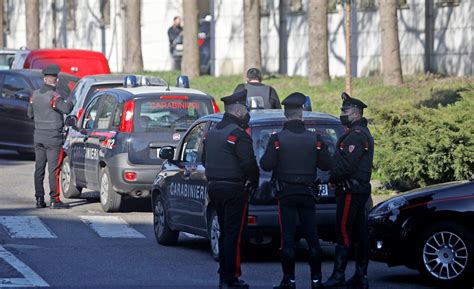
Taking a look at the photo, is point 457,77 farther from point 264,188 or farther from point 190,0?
point 264,188

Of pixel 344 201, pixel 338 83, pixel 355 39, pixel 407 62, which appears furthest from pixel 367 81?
pixel 344 201

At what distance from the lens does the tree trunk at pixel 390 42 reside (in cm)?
2706

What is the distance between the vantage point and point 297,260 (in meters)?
13.2

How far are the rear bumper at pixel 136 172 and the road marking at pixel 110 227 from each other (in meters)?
0.42

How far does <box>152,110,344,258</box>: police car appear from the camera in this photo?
12266mm

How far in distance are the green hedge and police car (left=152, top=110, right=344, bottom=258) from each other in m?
3.53

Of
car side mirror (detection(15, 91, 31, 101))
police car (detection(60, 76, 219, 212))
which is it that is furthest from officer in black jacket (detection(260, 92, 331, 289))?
car side mirror (detection(15, 91, 31, 101))

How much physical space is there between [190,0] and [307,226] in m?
25.7

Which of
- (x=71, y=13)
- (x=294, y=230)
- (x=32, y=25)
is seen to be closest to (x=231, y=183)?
(x=294, y=230)

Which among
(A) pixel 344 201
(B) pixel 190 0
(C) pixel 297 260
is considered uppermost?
(B) pixel 190 0

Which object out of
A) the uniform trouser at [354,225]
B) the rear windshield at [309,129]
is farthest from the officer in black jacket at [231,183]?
the rear windshield at [309,129]

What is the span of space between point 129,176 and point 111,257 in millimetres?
3486

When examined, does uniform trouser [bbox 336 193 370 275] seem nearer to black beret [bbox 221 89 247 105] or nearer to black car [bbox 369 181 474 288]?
black car [bbox 369 181 474 288]

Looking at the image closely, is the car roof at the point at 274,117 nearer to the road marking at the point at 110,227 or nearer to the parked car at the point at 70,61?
the road marking at the point at 110,227
